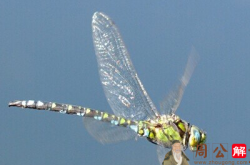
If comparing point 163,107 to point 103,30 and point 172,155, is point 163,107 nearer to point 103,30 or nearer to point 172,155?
point 172,155

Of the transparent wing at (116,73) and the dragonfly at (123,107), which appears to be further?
the transparent wing at (116,73)

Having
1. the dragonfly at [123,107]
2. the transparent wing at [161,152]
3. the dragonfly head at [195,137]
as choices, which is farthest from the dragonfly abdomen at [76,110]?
the dragonfly head at [195,137]

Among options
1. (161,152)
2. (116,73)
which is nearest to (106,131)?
(161,152)

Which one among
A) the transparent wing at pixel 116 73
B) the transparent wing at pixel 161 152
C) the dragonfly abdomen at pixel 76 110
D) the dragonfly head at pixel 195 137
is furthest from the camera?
the transparent wing at pixel 116 73

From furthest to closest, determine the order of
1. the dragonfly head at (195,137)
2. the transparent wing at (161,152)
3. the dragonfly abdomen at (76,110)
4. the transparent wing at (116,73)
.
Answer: the transparent wing at (116,73), the dragonfly abdomen at (76,110), the dragonfly head at (195,137), the transparent wing at (161,152)

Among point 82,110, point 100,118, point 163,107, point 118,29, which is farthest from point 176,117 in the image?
point 118,29

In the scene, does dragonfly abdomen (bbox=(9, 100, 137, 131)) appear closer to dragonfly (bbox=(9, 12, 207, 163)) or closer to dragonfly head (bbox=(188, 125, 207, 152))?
dragonfly (bbox=(9, 12, 207, 163))

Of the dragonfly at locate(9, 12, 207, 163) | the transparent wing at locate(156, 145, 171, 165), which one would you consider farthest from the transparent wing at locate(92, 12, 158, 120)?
the transparent wing at locate(156, 145, 171, 165)

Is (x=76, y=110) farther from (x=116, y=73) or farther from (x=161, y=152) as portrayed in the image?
(x=161, y=152)

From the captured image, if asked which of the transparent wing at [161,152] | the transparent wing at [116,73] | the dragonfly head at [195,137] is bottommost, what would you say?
the transparent wing at [161,152]

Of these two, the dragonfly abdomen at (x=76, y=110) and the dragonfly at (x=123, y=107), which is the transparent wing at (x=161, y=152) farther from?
the dragonfly abdomen at (x=76, y=110)
